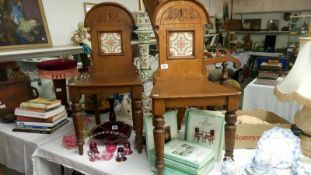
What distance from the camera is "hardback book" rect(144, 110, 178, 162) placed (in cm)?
118

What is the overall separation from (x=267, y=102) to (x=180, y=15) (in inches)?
62.5

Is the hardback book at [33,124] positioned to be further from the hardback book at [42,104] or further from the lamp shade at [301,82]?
the lamp shade at [301,82]

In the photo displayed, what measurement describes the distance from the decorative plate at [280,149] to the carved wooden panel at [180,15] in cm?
67

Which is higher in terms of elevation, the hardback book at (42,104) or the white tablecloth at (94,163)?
the hardback book at (42,104)

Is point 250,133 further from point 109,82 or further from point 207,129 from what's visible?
point 109,82

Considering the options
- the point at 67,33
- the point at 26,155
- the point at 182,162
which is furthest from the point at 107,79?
the point at 67,33

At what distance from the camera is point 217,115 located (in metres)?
1.17

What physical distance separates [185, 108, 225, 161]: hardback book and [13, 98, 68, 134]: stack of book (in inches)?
34.4

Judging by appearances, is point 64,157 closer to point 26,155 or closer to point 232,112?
point 26,155

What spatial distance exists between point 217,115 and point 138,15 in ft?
3.42

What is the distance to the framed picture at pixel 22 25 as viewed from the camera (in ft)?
6.40

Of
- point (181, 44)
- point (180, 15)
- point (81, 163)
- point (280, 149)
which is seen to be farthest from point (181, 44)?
point (81, 163)

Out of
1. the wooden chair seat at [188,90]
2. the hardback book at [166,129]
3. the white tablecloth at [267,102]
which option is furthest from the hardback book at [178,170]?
the white tablecloth at [267,102]

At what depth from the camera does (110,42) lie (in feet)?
5.01
